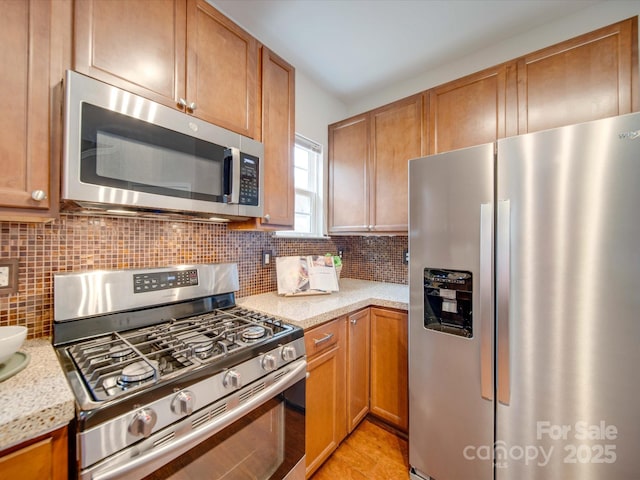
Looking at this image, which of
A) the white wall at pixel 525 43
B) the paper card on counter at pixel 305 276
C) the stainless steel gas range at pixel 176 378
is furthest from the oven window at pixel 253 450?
the white wall at pixel 525 43

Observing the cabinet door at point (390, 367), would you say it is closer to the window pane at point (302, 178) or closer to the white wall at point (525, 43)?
the window pane at point (302, 178)

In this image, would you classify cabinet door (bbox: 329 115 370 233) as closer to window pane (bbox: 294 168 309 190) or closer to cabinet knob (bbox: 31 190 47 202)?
window pane (bbox: 294 168 309 190)

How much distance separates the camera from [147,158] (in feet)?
3.36

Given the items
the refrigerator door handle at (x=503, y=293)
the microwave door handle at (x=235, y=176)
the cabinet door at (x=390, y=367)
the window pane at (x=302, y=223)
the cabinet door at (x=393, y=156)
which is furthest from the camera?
the window pane at (x=302, y=223)

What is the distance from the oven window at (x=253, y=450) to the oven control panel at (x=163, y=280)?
718 mm

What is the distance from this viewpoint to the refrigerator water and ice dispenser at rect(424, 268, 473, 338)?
4.16 feet

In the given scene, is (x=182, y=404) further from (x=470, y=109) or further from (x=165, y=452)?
(x=470, y=109)

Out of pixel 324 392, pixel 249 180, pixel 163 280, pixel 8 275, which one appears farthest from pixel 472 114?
pixel 8 275

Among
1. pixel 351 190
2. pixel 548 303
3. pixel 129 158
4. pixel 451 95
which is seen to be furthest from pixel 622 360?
pixel 129 158

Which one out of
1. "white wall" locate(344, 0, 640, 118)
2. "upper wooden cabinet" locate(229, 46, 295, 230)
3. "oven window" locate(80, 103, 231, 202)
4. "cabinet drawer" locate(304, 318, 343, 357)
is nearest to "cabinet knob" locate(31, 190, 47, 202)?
"oven window" locate(80, 103, 231, 202)

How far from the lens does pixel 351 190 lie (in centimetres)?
231

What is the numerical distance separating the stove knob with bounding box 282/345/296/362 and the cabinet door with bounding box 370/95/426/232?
1252mm

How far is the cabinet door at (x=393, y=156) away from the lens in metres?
1.95

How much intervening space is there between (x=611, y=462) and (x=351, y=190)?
2.01 meters
